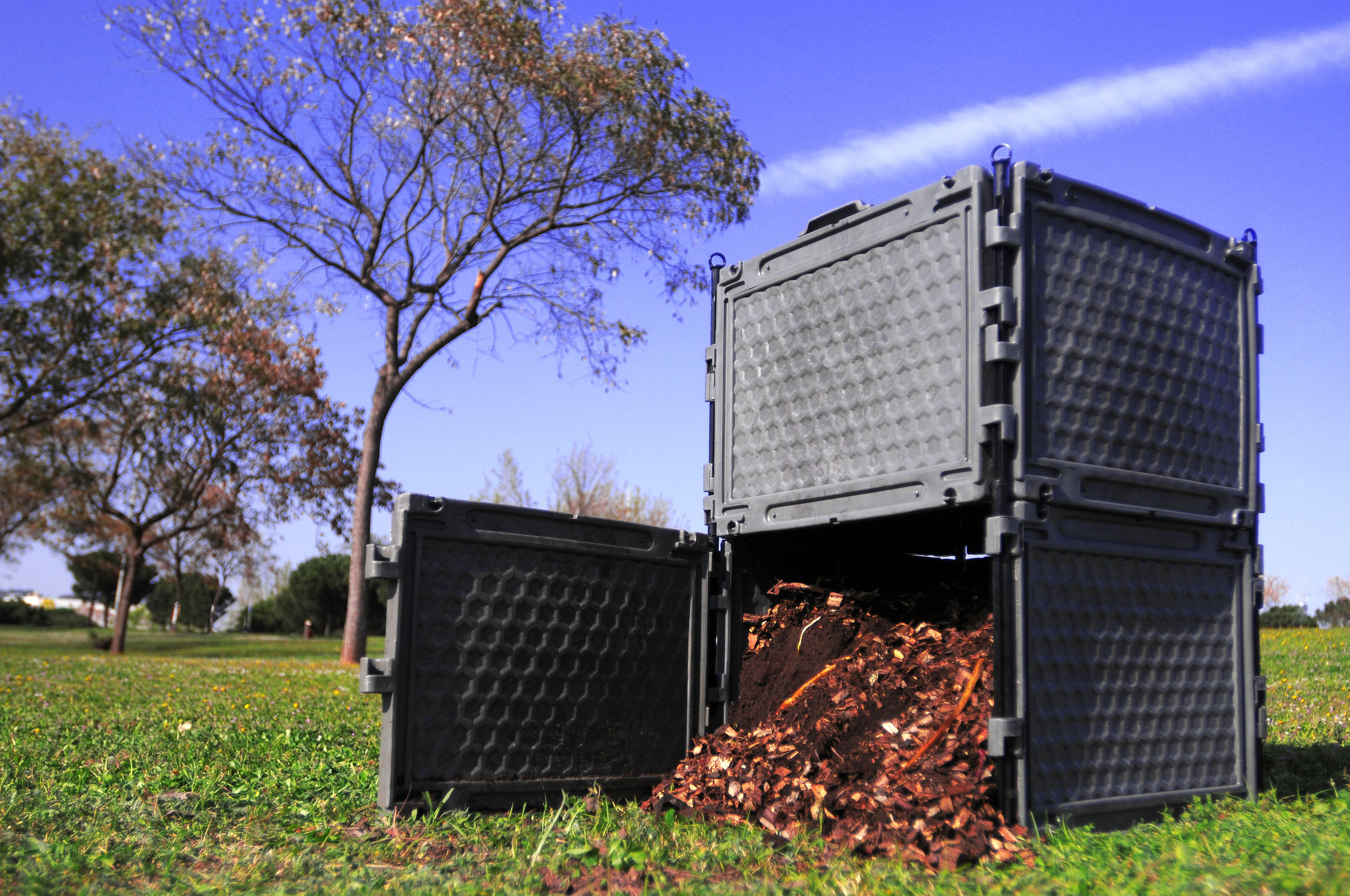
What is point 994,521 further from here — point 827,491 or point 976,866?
point 976,866

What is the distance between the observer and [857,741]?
169 inches

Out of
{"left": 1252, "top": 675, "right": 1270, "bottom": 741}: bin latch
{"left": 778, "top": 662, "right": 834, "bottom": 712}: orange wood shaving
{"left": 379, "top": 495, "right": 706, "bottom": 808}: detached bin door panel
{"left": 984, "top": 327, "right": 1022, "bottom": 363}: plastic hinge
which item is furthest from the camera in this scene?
{"left": 778, "top": 662, "right": 834, "bottom": 712}: orange wood shaving

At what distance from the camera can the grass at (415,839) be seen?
329 centimetres

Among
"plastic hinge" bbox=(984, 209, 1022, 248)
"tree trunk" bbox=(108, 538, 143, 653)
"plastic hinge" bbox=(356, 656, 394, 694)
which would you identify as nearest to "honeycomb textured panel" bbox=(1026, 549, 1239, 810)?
"plastic hinge" bbox=(984, 209, 1022, 248)

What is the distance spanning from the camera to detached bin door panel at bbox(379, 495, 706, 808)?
4332 millimetres

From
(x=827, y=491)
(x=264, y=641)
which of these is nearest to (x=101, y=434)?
(x=264, y=641)

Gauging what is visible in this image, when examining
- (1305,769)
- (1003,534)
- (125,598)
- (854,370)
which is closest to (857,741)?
(1003,534)

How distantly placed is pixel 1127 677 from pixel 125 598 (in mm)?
24568

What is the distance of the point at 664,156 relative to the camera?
17.2 m

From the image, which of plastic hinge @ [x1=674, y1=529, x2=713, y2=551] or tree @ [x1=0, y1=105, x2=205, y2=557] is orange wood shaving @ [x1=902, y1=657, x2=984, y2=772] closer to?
A: plastic hinge @ [x1=674, y1=529, x2=713, y2=551]

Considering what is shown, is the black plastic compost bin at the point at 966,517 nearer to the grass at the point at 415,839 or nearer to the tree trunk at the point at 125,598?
the grass at the point at 415,839

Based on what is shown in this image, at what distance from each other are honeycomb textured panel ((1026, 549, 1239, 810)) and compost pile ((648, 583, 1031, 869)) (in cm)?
32

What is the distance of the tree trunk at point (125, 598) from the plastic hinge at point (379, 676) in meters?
21.8

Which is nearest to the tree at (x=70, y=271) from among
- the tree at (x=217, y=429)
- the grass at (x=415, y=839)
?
the tree at (x=217, y=429)
